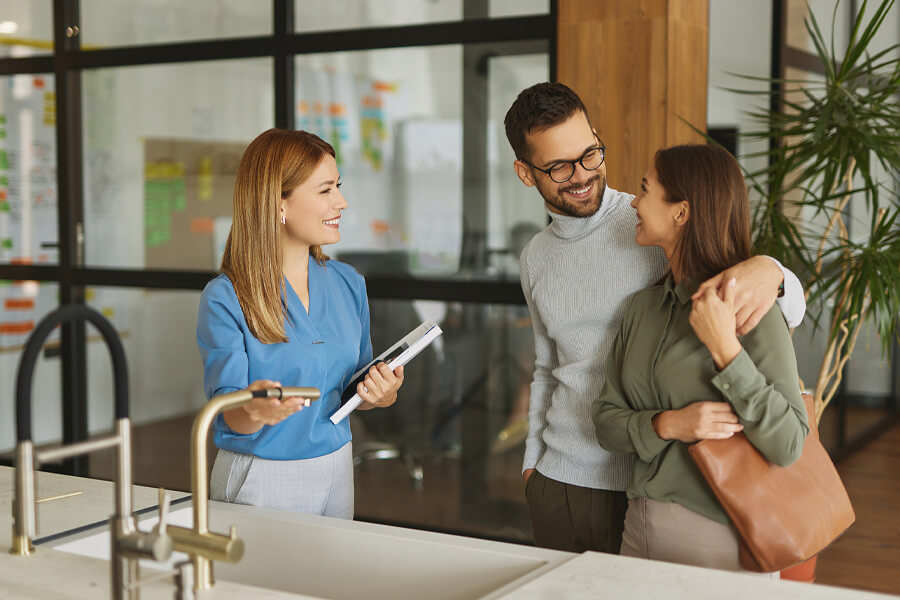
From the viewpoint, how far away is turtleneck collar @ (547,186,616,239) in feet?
6.53

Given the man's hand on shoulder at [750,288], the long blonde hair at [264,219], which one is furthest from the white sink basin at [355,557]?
the man's hand on shoulder at [750,288]

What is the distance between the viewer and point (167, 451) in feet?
14.9

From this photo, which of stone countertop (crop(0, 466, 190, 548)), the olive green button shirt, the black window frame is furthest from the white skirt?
the black window frame

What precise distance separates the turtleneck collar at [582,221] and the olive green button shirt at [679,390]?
191mm

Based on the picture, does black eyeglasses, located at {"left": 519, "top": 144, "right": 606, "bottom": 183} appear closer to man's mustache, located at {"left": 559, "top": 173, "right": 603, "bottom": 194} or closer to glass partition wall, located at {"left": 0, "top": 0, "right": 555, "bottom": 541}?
man's mustache, located at {"left": 559, "top": 173, "right": 603, "bottom": 194}

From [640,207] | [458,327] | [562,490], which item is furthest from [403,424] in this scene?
[640,207]

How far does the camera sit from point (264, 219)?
1.98 m

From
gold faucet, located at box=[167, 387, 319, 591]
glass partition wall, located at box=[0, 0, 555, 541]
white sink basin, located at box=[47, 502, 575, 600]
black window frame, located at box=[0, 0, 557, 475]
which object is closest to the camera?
gold faucet, located at box=[167, 387, 319, 591]

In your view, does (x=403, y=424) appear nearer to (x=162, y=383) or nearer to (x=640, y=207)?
(x=162, y=383)

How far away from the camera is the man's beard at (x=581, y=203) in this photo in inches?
76.3

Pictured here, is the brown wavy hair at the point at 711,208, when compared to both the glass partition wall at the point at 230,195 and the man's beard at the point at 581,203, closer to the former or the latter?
the man's beard at the point at 581,203

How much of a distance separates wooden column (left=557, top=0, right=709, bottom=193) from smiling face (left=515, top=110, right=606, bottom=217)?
962mm

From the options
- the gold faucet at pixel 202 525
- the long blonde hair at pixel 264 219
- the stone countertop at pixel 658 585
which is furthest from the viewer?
the long blonde hair at pixel 264 219

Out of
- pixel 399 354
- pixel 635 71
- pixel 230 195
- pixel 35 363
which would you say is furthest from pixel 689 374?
pixel 230 195
